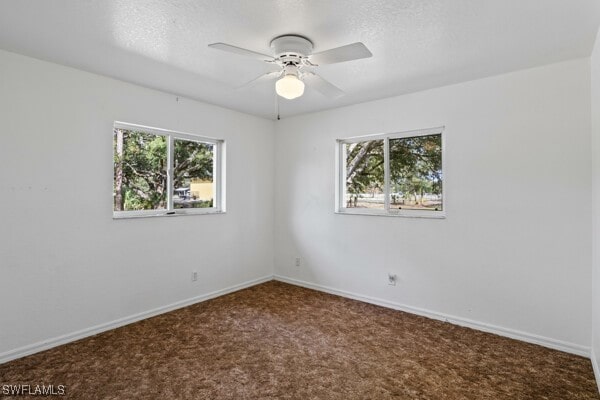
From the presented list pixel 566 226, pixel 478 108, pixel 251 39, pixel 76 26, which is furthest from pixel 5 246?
pixel 566 226

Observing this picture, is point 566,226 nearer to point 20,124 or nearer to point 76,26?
point 76,26

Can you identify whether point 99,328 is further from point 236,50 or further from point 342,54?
point 342,54

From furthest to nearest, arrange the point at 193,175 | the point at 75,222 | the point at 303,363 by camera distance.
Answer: the point at 193,175
the point at 75,222
the point at 303,363

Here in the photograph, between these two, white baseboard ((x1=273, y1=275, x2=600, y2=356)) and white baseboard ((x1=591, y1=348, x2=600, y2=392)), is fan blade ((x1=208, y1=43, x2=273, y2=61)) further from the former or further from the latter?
white baseboard ((x1=591, y1=348, x2=600, y2=392))

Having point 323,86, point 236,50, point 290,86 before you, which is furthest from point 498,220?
point 236,50

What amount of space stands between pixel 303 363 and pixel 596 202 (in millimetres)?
2441

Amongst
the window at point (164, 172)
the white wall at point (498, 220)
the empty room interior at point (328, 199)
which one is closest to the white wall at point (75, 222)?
the empty room interior at point (328, 199)

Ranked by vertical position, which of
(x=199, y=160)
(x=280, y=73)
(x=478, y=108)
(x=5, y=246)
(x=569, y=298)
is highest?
(x=280, y=73)

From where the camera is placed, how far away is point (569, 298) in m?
2.56

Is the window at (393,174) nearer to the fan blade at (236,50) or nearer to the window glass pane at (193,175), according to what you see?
the window glass pane at (193,175)

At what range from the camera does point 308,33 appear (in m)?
2.11

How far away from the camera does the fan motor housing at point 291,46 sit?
84.2 inches

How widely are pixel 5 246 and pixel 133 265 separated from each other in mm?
994

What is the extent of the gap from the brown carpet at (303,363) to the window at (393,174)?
3.96ft
